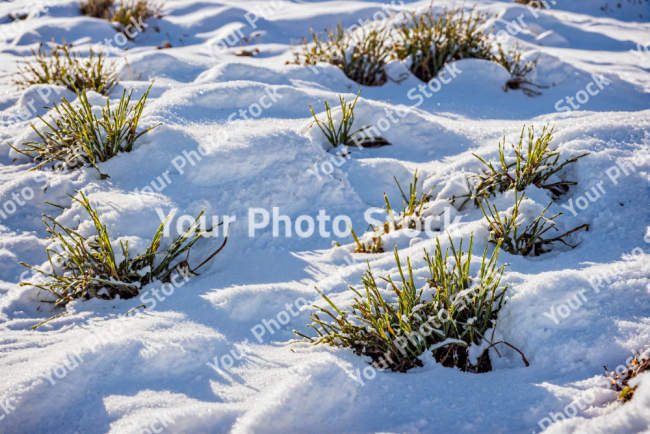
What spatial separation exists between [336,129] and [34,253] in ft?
6.37

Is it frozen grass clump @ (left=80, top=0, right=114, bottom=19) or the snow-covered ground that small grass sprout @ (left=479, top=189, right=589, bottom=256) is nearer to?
the snow-covered ground

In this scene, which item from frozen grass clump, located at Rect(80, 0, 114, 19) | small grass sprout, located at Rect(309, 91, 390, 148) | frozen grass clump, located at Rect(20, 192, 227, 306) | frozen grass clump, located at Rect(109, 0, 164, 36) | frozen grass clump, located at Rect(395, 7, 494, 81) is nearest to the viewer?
frozen grass clump, located at Rect(20, 192, 227, 306)

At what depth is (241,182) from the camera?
2498 millimetres

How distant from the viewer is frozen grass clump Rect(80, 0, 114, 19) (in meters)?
6.42

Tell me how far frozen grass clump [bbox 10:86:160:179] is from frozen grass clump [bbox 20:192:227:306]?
0.67 m

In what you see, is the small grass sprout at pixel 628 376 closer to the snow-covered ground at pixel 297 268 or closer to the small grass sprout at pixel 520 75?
the snow-covered ground at pixel 297 268

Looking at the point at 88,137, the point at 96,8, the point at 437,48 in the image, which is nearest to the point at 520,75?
the point at 437,48

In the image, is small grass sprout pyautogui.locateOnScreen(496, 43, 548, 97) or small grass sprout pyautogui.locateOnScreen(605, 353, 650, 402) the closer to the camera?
small grass sprout pyautogui.locateOnScreen(605, 353, 650, 402)

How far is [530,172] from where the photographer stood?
7.52 feet

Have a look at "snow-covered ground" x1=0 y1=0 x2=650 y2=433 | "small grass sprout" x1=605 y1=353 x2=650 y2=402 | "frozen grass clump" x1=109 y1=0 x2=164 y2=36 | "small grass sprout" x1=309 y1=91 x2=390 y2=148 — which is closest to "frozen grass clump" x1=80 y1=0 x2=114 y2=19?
"frozen grass clump" x1=109 y1=0 x2=164 y2=36

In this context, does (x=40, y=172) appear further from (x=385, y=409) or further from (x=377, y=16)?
(x=377, y=16)

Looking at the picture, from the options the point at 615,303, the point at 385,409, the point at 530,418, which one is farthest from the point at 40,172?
the point at 615,303

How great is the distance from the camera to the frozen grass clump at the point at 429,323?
61.6 inches

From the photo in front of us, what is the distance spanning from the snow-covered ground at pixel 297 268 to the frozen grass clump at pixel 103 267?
0.08 meters
